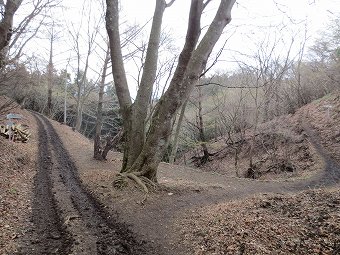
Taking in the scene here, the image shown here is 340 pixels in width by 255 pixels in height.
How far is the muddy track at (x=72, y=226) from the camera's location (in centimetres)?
495

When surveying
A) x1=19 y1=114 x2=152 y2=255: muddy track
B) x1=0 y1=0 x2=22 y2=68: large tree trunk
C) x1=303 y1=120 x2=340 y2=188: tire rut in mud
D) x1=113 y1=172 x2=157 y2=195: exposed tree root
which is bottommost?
x1=19 y1=114 x2=152 y2=255: muddy track

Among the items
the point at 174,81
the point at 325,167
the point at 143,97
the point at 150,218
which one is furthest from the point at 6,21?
the point at 325,167

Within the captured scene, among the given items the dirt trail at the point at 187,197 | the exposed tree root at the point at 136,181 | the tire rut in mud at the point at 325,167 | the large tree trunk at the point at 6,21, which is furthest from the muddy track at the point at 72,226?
the tire rut in mud at the point at 325,167

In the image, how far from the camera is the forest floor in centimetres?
475

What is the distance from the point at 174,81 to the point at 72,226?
4153 millimetres

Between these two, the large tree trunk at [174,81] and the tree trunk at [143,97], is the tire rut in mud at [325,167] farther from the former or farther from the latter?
the tree trunk at [143,97]

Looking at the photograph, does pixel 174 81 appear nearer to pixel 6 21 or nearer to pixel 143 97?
pixel 143 97

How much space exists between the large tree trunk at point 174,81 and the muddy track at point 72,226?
1722 millimetres

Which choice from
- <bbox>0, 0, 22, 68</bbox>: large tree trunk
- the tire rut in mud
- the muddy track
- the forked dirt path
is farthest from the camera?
the tire rut in mud

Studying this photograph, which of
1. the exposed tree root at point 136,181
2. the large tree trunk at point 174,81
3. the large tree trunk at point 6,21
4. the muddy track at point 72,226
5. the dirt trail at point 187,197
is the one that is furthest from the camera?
the exposed tree root at point 136,181

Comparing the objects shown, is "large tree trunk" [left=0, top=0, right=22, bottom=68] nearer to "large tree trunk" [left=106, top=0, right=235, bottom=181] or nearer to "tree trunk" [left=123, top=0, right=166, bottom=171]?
"large tree trunk" [left=106, top=0, right=235, bottom=181]

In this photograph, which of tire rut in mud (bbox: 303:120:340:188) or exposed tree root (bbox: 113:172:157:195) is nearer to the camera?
exposed tree root (bbox: 113:172:157:195)

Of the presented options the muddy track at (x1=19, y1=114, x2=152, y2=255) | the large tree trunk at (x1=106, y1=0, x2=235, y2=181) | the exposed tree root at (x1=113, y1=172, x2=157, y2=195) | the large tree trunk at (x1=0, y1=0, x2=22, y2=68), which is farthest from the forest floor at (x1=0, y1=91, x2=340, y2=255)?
the large tree trunk at (x1=0, y1=0, x2=22, y2=68)

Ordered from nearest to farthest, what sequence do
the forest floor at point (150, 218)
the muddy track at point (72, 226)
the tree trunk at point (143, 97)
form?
the forest floor at point (150, 218)
the muddy track at point (72, 226)
the tree trunk at point (143, 97)
